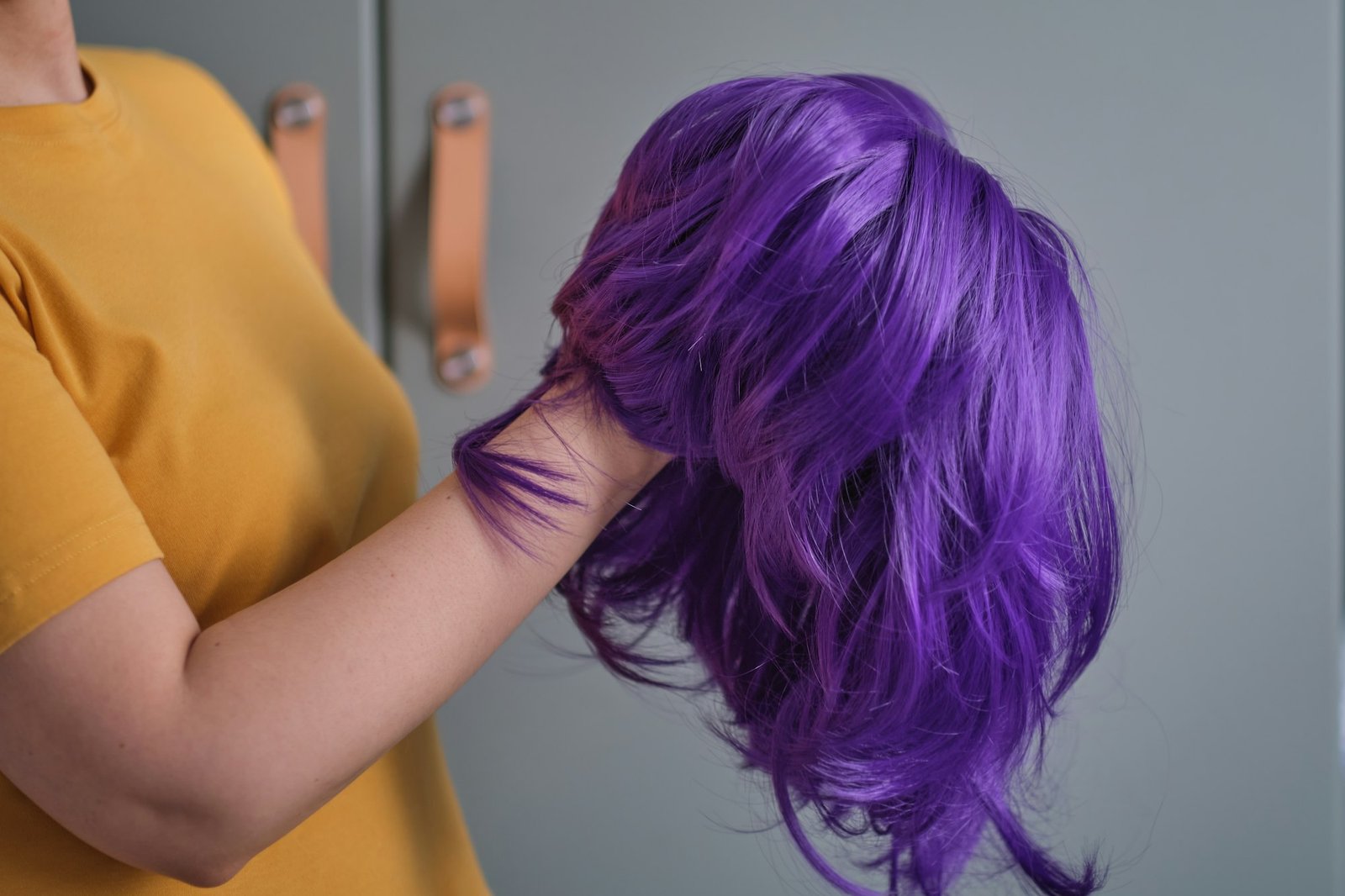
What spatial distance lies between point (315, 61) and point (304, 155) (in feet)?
0.24

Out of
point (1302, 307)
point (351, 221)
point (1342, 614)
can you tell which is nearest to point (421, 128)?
point (351, 221)

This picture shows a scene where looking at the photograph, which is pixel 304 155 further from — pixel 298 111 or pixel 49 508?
pixel 49 508

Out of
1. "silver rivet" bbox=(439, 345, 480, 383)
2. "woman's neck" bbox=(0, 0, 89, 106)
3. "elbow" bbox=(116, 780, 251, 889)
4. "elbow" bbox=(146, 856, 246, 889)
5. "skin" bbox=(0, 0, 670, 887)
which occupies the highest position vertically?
"woman's neck" bbox=(0, 0, 89, 106)

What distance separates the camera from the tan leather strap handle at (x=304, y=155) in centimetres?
72

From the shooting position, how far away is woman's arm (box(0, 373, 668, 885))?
32 cm

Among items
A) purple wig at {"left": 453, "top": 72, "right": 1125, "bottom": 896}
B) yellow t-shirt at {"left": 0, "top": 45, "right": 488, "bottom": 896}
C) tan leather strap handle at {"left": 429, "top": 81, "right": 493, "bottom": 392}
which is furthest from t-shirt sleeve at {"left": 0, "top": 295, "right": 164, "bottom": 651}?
tan leather strap handle at {"left": 429, "top": 81, "right": 493, "bottom": 392}

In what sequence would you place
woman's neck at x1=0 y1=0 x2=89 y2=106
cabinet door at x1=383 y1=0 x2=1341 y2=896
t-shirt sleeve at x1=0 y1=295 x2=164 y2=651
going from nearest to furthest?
t-shirt sleeve at x1=0 y1=295 x2=164 y2=651 < woman's neck at x1=0 y1=0 x2=89 y2=106 < cabinet door at x1=383 y1=0 x2=1341 y2=896

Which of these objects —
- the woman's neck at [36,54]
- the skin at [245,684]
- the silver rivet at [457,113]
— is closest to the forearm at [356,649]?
the skin at [245,684]

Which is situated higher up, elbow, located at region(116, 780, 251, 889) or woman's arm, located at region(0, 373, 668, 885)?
woman's arm, located at region(0, 373, 668, 885)

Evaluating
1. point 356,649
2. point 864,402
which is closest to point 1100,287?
point 864,402

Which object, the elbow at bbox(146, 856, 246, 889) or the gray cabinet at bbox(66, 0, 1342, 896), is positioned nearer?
the elbow at bbox(146, 856, 246, 889)

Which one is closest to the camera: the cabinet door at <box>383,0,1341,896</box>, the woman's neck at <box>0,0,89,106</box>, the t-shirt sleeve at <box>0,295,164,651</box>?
the t-shirt sleeve at <box>0,295,164,651</box>

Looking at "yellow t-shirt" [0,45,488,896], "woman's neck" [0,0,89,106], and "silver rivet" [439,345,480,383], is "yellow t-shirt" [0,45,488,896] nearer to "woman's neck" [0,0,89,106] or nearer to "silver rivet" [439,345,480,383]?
"woman's neck" [0,0,89,106]

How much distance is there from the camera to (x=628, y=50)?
699mm
